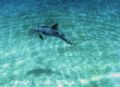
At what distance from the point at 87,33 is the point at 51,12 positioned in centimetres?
200

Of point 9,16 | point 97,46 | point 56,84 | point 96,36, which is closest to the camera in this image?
point 56,84

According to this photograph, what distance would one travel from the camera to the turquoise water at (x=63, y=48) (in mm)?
4438

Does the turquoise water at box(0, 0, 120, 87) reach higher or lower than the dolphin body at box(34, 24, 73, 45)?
lower

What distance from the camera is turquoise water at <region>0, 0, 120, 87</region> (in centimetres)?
444

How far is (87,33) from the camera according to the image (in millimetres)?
6082

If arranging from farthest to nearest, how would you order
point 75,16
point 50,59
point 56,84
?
point 75,16 → point 50,59 → point 56,84

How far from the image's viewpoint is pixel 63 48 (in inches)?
213

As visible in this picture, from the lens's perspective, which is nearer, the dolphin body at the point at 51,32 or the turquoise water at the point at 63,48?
the turquoise water at the point at 63,48

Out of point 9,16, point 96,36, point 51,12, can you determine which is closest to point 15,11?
point 9,16

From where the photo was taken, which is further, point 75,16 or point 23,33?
point 75,16

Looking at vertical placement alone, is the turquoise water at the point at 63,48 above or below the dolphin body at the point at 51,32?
below

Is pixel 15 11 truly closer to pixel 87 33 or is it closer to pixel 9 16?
→ pixel 9 16

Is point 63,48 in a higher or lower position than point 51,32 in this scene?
lower

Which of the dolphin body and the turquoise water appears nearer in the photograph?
the turquoise water
